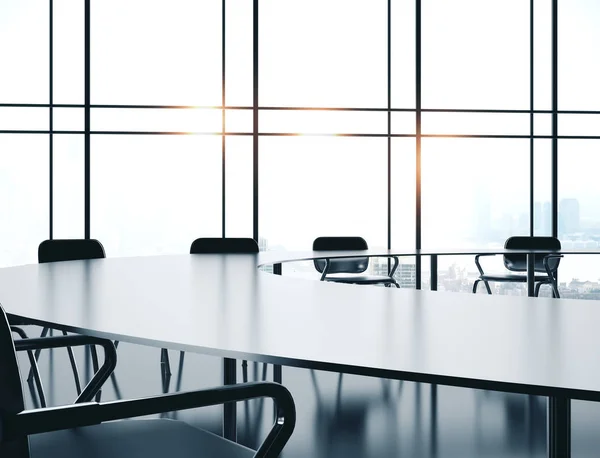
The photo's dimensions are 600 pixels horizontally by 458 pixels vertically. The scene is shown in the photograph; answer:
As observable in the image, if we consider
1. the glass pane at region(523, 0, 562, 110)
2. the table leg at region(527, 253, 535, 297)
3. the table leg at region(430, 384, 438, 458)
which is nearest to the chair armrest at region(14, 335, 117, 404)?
the table leg at region(430, 384, 438, 458)

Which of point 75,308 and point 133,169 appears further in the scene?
point 133,169

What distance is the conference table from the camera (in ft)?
3.46

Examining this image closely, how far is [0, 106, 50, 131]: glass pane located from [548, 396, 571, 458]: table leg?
5855mm

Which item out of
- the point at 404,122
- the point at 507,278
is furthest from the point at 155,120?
the point at 507,278

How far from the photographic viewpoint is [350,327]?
145 cm

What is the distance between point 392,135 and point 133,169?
8.86ft

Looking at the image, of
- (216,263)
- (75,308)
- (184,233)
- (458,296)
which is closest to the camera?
(75,308)

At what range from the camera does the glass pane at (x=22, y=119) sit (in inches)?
238

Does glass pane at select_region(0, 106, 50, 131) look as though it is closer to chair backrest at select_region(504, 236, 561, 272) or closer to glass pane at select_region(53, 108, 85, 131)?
glass pane at select_region(53, 108, 85, 131)

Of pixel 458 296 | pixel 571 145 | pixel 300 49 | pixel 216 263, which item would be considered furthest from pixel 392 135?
pixel 458 296

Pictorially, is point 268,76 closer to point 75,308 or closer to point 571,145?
point 571,145

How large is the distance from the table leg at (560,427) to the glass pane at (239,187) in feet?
17.1

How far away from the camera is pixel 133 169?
6.11 metres

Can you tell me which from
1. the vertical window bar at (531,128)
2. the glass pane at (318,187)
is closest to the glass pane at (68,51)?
the glass pane at (318,187)
